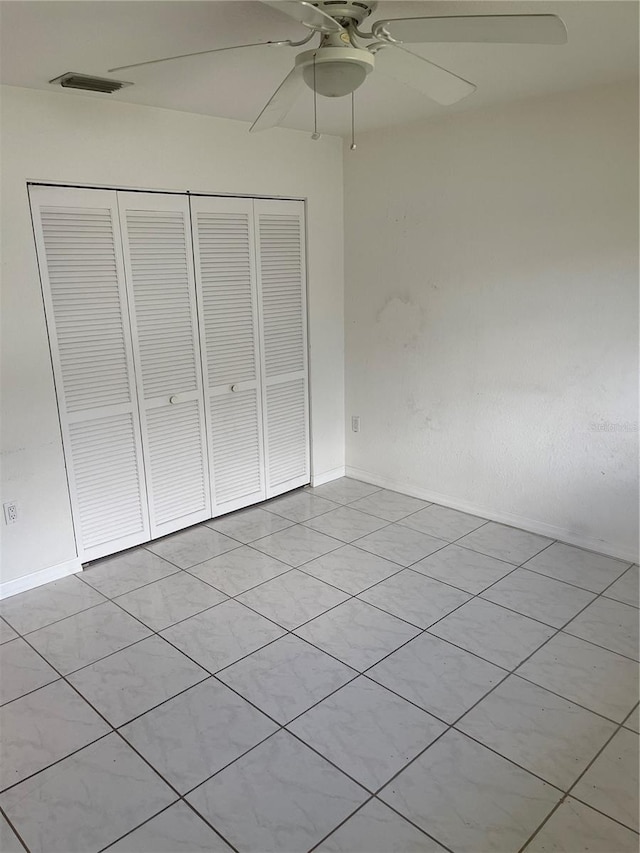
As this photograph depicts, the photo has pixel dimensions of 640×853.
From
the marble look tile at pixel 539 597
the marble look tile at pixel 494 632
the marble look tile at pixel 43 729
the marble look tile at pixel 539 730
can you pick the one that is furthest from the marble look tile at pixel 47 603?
the marble look tile at pixel 539 597

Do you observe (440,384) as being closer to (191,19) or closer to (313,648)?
(313,648)

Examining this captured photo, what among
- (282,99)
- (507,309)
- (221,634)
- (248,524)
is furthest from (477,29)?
(248,524)

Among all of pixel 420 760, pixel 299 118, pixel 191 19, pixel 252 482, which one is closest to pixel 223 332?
pixel 252 482

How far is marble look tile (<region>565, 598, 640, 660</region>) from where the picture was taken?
243cm

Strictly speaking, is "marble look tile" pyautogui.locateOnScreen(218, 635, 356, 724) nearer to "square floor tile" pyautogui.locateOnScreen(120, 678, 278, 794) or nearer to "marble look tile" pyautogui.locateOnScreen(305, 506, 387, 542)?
"square floor tile" pyautogui.locateOnScreen(120, 678, 278, 794)

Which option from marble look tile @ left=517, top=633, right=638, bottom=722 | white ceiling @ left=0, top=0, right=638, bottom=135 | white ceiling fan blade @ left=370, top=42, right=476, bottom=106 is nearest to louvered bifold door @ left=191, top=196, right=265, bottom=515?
white ceiling @ left=0, top=0, right=638, bottom=135

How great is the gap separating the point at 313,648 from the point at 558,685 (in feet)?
3.03

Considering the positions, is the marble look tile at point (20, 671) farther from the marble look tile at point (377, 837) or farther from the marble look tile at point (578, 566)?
the marble look tile at point (578, 566)

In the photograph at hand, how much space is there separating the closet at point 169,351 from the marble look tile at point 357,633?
49.0 inches

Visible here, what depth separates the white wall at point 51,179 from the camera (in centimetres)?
265

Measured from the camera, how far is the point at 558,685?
2225 millimetres

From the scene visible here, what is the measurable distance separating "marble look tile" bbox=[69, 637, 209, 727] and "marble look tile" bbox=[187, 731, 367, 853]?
1.48 ft

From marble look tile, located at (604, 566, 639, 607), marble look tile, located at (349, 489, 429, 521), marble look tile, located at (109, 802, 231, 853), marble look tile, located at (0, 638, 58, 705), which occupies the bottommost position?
marble look tile, located at (109, 802, 231, 853)

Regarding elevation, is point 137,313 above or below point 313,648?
above
